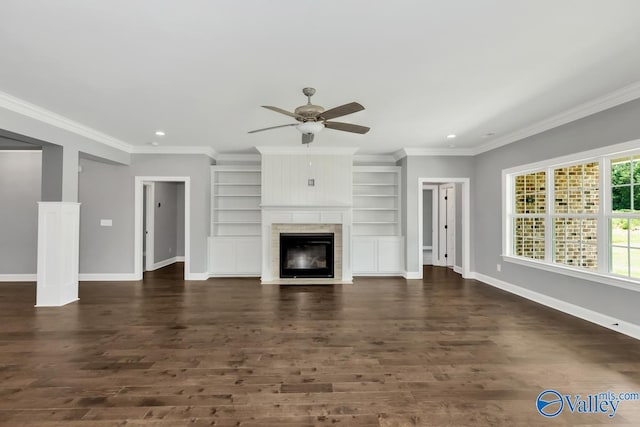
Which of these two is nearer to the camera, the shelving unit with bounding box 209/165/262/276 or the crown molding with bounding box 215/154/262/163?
the shelving unit with bounding box 209/165/262/276

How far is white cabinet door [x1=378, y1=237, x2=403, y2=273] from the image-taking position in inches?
251

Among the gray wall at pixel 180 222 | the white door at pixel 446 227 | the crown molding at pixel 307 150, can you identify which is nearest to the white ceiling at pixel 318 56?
the crown molding at pixel 307 150

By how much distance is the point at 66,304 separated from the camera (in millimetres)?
4387

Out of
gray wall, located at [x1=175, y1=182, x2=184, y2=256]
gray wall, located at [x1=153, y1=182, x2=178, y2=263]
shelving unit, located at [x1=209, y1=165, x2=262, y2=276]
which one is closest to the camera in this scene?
shelving unit, located at [x1=209, y1=165, x2=262, y2=276]

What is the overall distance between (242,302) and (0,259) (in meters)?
5.05

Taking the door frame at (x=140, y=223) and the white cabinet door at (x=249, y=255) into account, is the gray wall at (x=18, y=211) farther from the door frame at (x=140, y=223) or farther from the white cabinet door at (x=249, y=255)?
the white cabinet door at (x=249, y=255)

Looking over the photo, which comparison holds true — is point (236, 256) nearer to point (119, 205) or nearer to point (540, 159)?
point (119, 205)

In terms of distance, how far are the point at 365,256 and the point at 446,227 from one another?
274 centimetres

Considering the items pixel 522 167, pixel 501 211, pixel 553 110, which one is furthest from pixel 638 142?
pixel 501 211

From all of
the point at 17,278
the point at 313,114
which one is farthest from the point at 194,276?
the point at 313,114

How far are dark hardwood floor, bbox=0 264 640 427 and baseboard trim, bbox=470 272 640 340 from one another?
0.14 meters

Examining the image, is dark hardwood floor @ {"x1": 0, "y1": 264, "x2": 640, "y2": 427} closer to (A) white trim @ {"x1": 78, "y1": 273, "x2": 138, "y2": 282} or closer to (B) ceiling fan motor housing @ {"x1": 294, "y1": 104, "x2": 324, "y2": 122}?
(A) white trim @ {"x1": 78, "y1": 273, "x2": 138, "y2": 282}

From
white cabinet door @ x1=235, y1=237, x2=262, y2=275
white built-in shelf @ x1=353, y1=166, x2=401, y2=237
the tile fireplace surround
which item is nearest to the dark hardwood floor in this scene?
the tile fireplace surround
